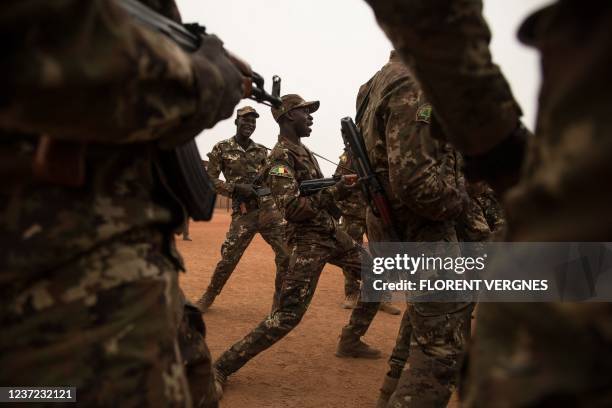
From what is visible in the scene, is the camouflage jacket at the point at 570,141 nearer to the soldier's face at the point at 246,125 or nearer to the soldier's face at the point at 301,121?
the soldier's face at the point at 301,121

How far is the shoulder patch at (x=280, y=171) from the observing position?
161 inches

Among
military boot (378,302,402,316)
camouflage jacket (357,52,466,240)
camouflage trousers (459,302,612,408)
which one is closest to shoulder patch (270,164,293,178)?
camouflage jacket (357,52,466,240)

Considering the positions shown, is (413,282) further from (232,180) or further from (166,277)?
(232,180)

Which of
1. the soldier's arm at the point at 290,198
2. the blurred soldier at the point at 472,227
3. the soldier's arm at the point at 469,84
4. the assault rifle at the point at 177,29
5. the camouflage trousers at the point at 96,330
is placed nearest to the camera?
the camouflage trousers at the point at 96,330

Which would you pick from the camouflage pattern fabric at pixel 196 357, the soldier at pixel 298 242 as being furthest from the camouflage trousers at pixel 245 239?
the camouflage pattern fabric at pixel 196 357

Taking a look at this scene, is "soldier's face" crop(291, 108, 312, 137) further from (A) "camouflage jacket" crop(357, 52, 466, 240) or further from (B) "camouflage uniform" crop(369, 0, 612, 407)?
(B) "camouflage uniform" crop(369, 0, 612, 407)

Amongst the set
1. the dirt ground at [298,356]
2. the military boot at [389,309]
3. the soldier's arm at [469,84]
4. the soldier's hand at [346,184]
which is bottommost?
the dirt ground at [298,356]

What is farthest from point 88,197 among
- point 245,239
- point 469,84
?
point 245,239

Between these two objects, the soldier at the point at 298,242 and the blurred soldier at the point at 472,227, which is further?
the soldier at the point at 298,242

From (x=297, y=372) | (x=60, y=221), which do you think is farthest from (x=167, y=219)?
(x=297, y=372)

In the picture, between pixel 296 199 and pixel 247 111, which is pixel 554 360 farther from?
pixel 247 111

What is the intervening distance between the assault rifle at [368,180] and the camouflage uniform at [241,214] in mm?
2561

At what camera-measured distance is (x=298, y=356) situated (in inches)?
173

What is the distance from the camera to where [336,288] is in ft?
25.8
